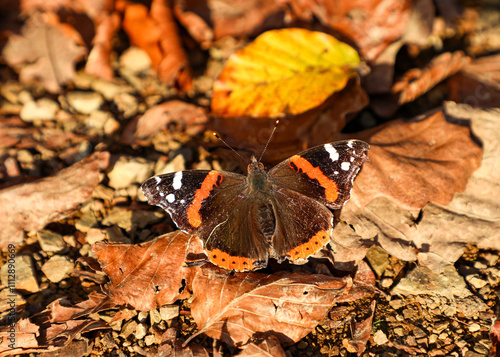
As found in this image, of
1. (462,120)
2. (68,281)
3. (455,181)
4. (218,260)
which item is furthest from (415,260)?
(68,281)

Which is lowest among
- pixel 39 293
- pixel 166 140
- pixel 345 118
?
pixel 39 293

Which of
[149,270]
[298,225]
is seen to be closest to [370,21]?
[298,225]

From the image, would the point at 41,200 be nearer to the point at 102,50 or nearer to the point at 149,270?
the point at 149,270

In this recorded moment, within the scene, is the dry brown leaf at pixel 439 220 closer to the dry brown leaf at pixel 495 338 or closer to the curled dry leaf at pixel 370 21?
the dry brown leaf at pixel 495 338

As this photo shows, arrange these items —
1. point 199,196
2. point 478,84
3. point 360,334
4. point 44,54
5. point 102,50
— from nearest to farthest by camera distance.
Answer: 1. point 360,334
2. point 199,196
3. point 478,84
4. point 102,50
5. point 44,54

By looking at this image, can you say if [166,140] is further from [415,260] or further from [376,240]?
[415,260]

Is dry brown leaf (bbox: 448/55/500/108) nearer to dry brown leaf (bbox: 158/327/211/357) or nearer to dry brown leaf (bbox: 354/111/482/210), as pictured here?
dry brown leaf (bbox: 354/111/482/210)
